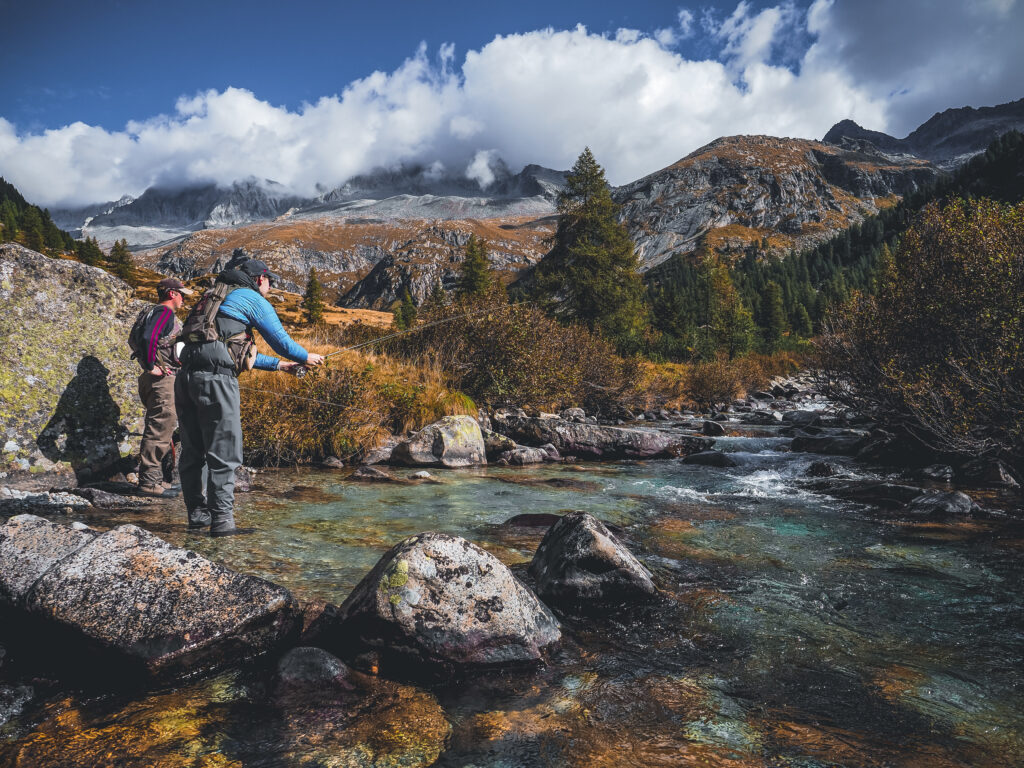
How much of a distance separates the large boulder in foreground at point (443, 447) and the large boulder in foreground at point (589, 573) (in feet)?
23.1

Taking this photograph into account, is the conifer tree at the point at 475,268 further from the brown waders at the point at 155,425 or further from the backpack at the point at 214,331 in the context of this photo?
the backpack at the point at 214,331

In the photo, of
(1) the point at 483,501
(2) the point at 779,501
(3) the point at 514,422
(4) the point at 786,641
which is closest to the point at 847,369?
(2) the point at 779,501

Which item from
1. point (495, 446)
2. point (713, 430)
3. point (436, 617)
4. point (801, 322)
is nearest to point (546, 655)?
point (436, 617)

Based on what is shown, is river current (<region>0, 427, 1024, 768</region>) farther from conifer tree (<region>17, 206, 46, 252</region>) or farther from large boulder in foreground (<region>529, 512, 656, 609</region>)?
conifer tree (<region>17, 206, 46, 252</region>)

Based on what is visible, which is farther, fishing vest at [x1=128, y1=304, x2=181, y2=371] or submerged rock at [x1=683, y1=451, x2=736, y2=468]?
submerged rock at [x1=683, y1=451, x2=736, y2=468]

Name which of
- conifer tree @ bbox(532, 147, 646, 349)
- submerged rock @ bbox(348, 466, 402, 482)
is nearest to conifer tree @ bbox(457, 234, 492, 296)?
conifer tree @ bbox(532, 147, 646, 349)

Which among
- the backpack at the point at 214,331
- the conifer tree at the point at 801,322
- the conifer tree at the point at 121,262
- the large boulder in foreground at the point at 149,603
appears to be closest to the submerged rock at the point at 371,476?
the backpack at the point at 214,331

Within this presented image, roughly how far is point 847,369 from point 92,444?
1522cm

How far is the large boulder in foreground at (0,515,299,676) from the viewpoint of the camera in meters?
3.01

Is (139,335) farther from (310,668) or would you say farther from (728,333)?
(728,333)

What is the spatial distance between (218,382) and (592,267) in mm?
29375

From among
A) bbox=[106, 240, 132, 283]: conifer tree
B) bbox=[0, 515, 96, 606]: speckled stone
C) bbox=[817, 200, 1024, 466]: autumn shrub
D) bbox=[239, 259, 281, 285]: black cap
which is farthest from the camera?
bbox=[106, 240, 132, 283]: conifer tree

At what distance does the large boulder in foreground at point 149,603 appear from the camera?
301 cm

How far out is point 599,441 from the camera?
14.0 m
